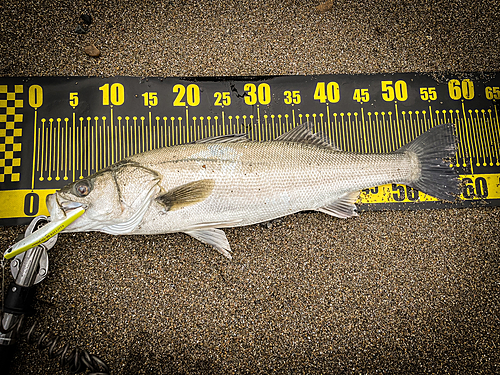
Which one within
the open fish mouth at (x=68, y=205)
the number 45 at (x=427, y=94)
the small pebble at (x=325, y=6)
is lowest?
the open fish mouth at (x=68, y=205)

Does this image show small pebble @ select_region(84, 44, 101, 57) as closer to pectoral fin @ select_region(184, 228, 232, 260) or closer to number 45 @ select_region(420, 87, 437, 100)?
pectoral fin @ select_region(184, 228, 232, 260)

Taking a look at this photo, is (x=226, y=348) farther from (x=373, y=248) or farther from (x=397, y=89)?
(x=397, y=89)

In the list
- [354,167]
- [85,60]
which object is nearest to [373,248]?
[354,167]

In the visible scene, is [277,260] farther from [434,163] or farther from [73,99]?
[73,99]

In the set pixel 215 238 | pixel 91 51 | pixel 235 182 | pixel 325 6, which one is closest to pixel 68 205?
pixel 215 238

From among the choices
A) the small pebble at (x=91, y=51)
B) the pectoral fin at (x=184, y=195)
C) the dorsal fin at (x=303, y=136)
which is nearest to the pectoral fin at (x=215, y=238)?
the pectoral fin at (x=184, y=195)

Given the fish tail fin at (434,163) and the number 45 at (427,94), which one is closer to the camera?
the fish tail fin at (434,163)

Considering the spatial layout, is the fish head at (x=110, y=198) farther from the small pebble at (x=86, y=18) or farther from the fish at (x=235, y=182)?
the small pebble at (x=86, y=18)
